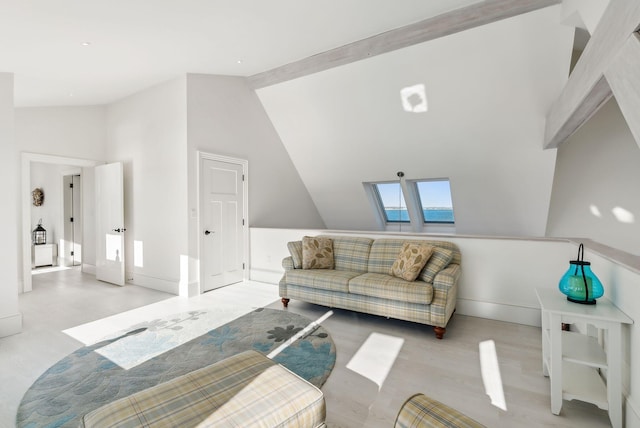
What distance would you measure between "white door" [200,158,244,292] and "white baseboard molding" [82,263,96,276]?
275 centimetres

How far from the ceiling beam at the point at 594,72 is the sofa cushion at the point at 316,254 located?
2824 mm

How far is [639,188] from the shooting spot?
396 cm

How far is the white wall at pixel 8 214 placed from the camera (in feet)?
9.95

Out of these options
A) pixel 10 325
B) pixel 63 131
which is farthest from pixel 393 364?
pixel 63 131

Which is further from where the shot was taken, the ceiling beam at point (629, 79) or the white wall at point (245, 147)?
the white wall at point (245, 147)

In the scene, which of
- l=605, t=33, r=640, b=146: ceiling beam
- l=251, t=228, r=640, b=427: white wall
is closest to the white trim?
l=251, t=228, r=640, b=427: white wall

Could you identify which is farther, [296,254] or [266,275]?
[266,275]

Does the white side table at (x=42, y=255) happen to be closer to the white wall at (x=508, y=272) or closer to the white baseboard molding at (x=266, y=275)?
the white baseboard molding at (x=266, y=275)

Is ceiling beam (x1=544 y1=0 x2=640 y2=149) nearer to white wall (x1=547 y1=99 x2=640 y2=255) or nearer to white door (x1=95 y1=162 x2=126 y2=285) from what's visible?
white wall (x1=547 y1=99 x2=640 y2=255)

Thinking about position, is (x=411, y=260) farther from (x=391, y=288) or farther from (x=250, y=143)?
(x=250, y=143)

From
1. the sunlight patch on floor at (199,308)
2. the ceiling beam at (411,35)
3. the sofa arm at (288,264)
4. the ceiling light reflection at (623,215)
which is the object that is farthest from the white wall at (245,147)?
the ceiling light reflection at (623,215)

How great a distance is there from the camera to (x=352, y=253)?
3953 mm

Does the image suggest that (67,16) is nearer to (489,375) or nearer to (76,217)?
(489,375)

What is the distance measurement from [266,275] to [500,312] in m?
3.25
